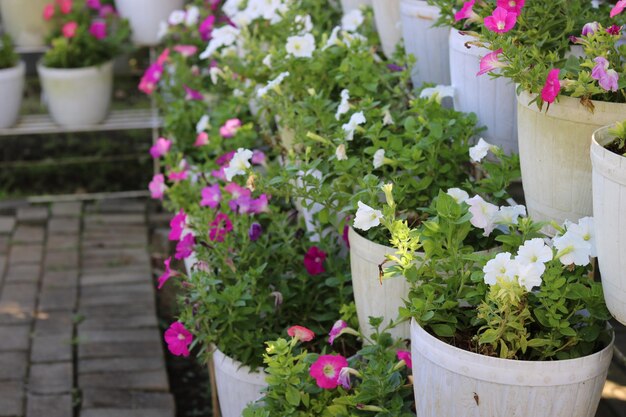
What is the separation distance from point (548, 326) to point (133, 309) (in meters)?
2.47

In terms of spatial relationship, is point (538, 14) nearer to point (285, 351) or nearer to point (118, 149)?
point (285, 351)

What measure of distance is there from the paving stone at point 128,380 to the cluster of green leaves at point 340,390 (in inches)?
53.9

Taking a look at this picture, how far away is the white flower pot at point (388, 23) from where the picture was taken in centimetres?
229

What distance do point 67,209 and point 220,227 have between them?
2566 mm

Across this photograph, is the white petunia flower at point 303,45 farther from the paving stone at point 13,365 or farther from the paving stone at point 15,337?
the paving stone at point 15,337

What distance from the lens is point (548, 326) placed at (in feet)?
4.23

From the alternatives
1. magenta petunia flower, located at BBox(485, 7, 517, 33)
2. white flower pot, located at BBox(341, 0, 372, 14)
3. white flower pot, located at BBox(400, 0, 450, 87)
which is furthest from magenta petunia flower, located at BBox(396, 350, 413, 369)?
white flower pot, located at BBox(341, 0, 372, 14)

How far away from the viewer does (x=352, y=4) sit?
278 centimetres

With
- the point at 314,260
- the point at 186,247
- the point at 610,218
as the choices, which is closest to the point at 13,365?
the point at 186,247

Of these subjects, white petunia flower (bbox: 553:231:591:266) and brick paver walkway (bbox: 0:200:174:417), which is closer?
white petunia flower (bbox: 553:231:591:266)

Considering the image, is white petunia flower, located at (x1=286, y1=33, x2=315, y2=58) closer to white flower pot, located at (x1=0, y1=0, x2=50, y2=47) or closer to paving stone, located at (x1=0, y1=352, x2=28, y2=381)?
paving stone, located at (x1=0, y1=352, x2=28, y2=381)

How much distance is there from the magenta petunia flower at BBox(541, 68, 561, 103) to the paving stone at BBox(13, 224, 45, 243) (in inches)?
128

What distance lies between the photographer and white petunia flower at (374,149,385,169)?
1.74 meters

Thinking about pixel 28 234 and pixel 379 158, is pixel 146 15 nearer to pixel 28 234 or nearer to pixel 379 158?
pixel 28 234
